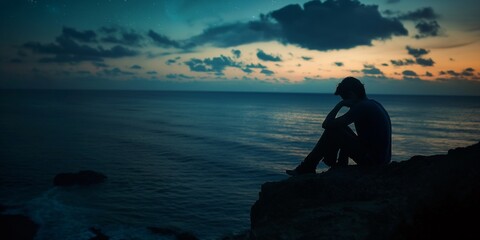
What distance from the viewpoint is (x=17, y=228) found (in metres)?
16.8

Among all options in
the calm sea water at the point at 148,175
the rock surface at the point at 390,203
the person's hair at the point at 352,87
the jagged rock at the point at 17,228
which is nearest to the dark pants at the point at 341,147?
the rock surface at the point at 390,203

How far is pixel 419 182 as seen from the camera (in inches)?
230

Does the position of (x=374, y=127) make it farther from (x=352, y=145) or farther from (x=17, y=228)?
(x=17, y=228)

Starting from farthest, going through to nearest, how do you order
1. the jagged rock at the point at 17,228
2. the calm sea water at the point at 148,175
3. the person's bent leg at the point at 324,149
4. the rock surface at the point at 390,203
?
the calm sea water at the point at 148,175
the jagged rock at the point at 17,228
the person's bent leg at the point at 324,149
the rock surface at the point at 390,203

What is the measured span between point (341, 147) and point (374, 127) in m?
0.84

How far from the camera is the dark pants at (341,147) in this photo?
7203 millimetres

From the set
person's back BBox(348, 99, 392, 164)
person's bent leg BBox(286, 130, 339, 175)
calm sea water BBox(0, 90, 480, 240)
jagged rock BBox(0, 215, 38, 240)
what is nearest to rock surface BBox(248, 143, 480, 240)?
person's back BBox(348, 99, 392, 164)

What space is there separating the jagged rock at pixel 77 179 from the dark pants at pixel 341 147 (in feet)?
72.6

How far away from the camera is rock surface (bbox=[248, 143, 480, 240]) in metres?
4.46

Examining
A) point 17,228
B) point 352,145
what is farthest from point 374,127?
point 17,228

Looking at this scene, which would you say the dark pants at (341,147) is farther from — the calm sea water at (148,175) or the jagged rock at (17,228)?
the jagged rock at (17,228)

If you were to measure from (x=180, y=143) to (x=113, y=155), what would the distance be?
977 centimetres

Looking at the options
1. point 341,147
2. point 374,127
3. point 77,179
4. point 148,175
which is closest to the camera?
point 374,127

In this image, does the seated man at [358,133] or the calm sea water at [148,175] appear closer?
the seated man at [358,133]
